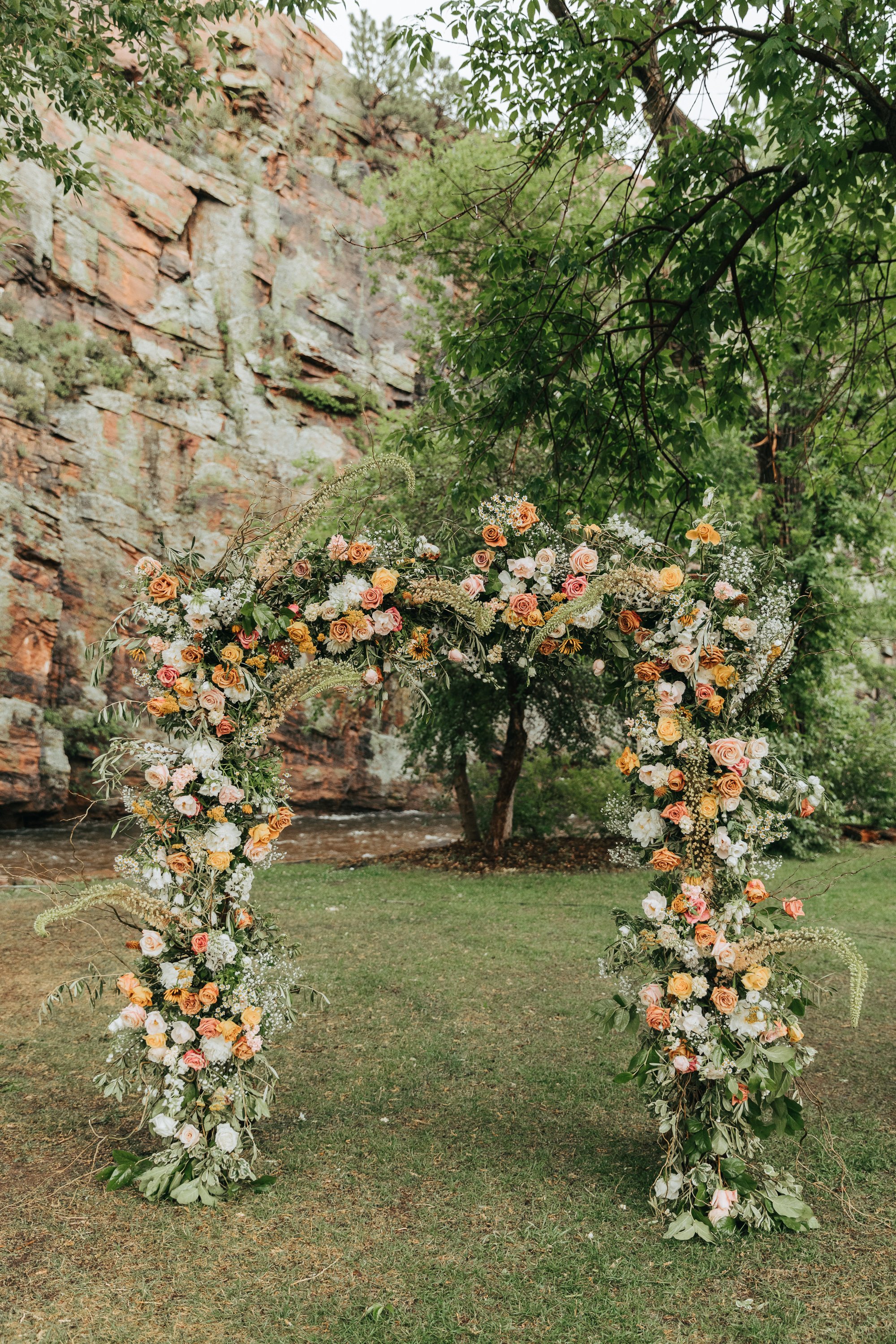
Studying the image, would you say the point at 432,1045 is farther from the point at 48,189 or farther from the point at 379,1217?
the point at 48,189

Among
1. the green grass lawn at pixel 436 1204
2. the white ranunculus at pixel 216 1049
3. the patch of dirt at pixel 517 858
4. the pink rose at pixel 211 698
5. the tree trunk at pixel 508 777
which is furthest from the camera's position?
the patch of dirt at pixel 517 858

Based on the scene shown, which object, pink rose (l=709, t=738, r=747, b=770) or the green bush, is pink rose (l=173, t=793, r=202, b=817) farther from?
the green bush

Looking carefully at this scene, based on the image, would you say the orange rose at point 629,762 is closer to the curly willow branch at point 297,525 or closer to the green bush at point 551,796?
the curly willow branch at point 297,525

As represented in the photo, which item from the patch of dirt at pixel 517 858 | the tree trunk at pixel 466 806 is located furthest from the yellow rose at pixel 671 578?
the tree trunk at pixel 466 806

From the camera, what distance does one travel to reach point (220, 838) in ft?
12.2

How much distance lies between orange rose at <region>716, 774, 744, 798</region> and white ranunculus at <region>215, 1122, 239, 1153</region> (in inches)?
101

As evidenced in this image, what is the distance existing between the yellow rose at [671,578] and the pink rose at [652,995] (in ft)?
5.54

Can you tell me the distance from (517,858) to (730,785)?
9.28m

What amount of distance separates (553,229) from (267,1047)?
9.26 meters

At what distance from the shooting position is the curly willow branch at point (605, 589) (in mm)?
3727

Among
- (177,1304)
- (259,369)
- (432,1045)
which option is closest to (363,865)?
A: (432,1045)

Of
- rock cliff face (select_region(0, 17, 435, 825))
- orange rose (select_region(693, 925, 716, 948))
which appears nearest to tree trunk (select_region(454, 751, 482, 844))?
rock cliff face (select_region(0, 17, 435, 825))

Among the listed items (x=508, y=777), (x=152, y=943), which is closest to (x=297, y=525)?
(x=152, y=943)

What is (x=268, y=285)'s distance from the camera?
67.4 ft
